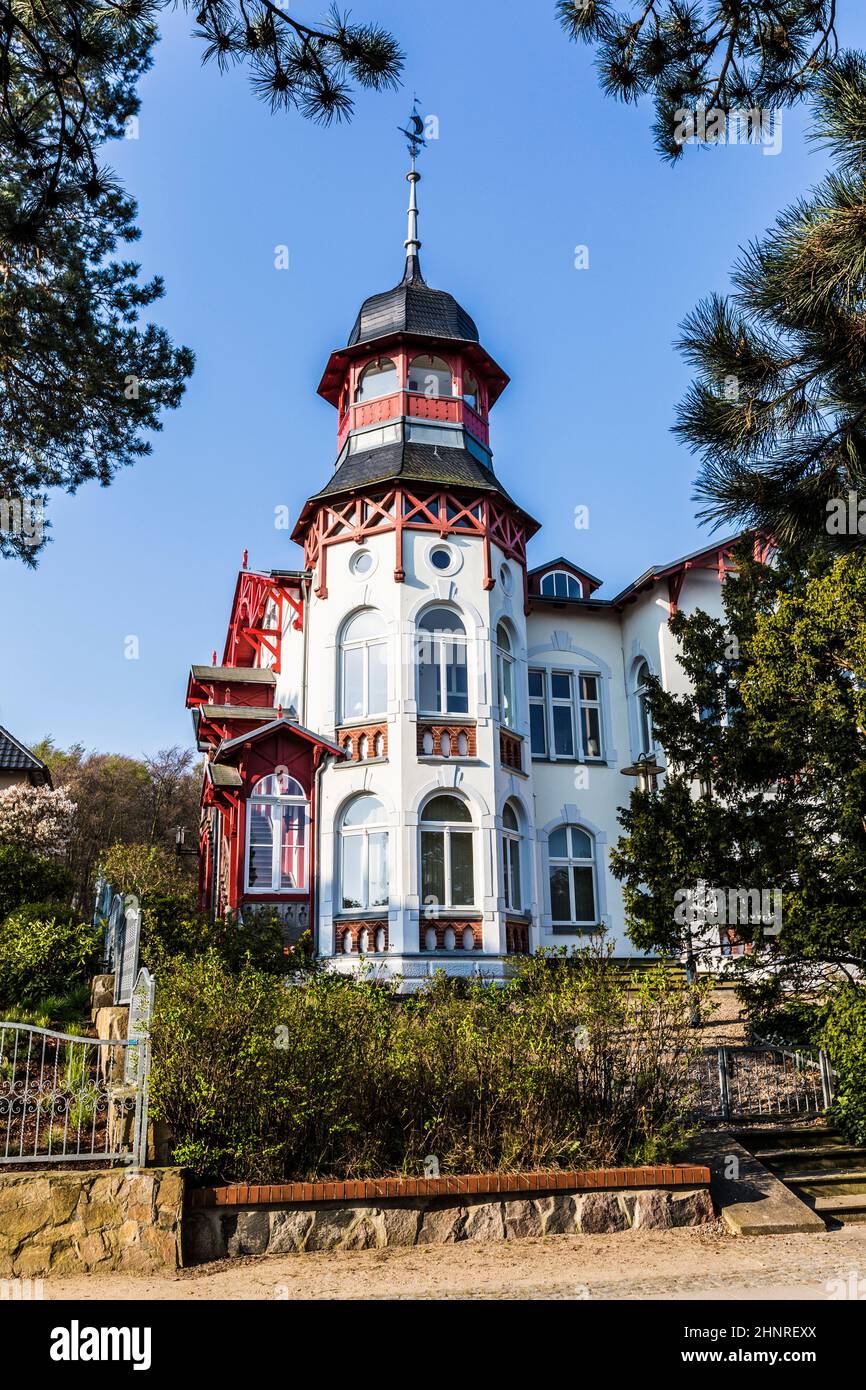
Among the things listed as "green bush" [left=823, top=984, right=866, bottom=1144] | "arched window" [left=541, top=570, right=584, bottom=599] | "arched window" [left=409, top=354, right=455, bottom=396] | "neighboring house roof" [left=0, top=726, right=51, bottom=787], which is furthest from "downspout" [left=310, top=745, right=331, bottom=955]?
"neighboring house roof" [left=0, top=726, right=51, bottom=787]

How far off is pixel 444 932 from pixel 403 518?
7643 mm

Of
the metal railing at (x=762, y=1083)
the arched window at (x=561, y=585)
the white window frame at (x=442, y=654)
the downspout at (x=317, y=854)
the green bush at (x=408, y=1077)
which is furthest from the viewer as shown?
the arched window at (x=561, y=585)

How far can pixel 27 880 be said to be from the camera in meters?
15.0

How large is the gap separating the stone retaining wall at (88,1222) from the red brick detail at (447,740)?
41.0 feet

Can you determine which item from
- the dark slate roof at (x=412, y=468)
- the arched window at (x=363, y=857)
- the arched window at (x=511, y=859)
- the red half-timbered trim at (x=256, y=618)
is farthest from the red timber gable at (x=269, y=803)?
the arched window at (x=511, y=859)

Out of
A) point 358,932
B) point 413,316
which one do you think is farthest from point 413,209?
point 358,932

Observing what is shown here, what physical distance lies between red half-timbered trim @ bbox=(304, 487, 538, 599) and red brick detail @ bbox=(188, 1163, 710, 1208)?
43.4 feet

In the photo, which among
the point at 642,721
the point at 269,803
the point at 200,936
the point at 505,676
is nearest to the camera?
the point at 200,936

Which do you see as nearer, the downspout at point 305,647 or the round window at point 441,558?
the round window at point 441,558

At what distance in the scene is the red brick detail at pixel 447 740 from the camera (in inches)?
777

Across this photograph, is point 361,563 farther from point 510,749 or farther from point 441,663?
point 510,749

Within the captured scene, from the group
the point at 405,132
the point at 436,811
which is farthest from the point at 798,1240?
the point at 405,132

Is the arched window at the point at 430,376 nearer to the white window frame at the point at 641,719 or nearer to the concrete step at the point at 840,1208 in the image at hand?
the white window frame at the point at 641,719

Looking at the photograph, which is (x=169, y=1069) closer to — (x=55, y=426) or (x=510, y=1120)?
(x=510, y=1120)
